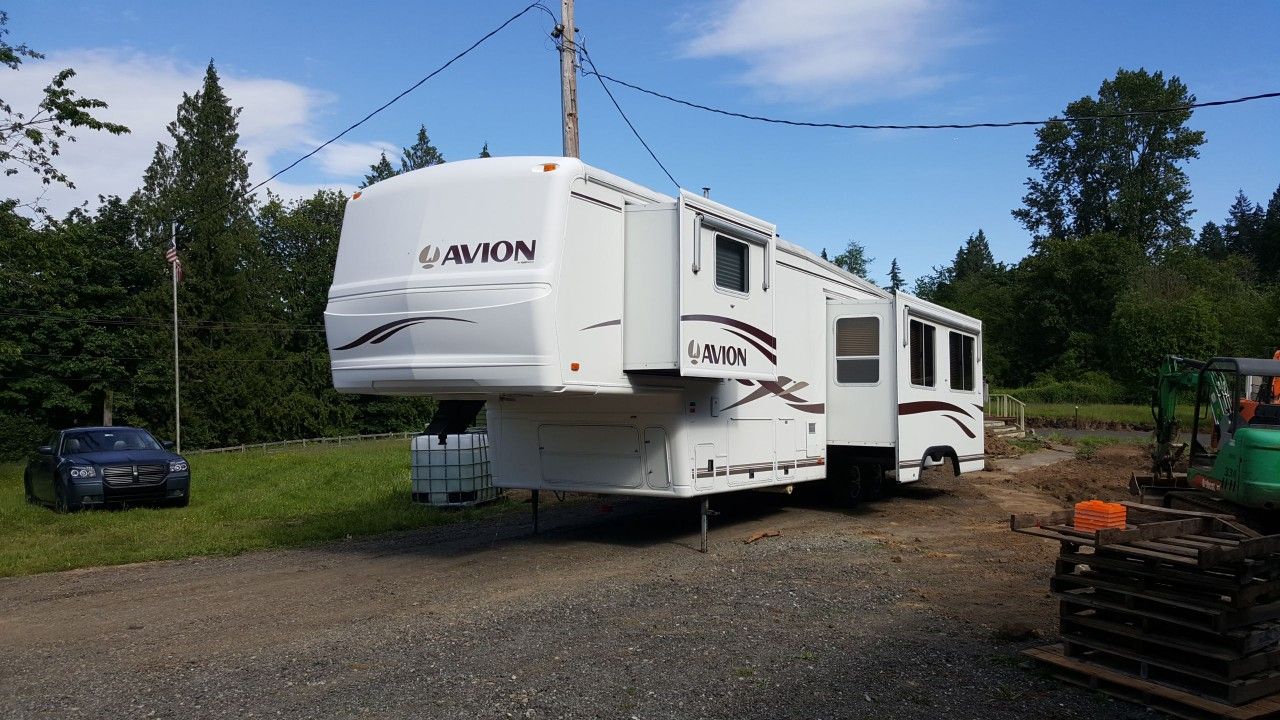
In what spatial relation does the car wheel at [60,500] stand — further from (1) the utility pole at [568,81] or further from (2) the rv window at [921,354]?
(2) the rv window at [921,354]

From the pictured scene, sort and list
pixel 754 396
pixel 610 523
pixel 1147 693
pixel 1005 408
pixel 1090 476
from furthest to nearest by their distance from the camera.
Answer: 1. pixel 1005 408
2. pixel 1090 476
3. pixel 610 523
4. pixel 754 396
5. pixel 1147 693

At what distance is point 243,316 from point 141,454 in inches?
1385

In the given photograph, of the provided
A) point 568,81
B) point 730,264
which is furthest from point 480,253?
point 568,81

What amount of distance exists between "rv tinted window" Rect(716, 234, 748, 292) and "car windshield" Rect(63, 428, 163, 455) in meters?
10.8

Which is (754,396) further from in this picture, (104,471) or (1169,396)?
(104,471)

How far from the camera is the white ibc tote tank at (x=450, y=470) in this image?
13.8 meters

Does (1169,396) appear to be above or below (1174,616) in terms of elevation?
above

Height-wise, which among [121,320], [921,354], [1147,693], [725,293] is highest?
[121,320]

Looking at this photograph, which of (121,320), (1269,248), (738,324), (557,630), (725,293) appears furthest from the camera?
(1269,248)

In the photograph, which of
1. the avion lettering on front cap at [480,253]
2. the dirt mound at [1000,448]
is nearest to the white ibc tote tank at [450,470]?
the avion lettering on front cap at [480,253]

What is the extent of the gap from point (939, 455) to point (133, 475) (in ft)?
38.3

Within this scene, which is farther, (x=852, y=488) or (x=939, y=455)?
(x=939, y=455)

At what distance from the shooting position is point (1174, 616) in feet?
17.0

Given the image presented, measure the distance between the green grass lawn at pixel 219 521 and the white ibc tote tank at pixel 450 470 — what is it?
291mm
